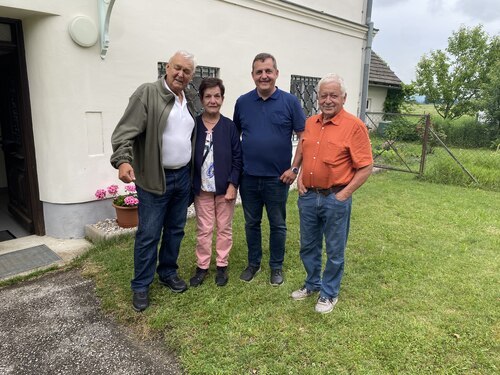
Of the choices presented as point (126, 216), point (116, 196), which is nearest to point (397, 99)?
point (116, 196)

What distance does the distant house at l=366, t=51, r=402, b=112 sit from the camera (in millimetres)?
15633

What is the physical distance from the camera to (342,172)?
266cm

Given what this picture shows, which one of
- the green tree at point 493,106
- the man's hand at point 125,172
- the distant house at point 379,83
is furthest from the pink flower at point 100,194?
the green tree at point 493,106

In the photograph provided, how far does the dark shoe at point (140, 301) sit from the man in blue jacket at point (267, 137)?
113 centimetres

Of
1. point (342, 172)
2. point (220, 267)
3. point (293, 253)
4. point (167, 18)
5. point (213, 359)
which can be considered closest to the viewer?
point (213, 359)

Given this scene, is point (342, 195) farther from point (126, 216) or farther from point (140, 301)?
point (126, 216)

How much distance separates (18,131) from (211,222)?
3.00 m

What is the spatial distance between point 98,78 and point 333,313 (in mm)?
3551

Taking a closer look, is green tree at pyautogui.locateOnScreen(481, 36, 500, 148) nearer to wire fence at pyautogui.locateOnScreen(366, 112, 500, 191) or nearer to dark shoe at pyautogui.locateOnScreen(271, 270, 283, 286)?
wire fence at pyautogui.locateOnScreen(366, 112, 500, 191)

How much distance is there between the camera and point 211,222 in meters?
3.29

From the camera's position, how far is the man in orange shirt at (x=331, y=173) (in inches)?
103

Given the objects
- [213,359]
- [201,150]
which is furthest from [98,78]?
[213,359]

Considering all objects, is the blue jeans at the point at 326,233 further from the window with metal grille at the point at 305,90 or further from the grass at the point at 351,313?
the window with metal grille at the point at 305,90

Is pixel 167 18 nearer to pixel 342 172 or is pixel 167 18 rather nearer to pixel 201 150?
pixel 201 150
